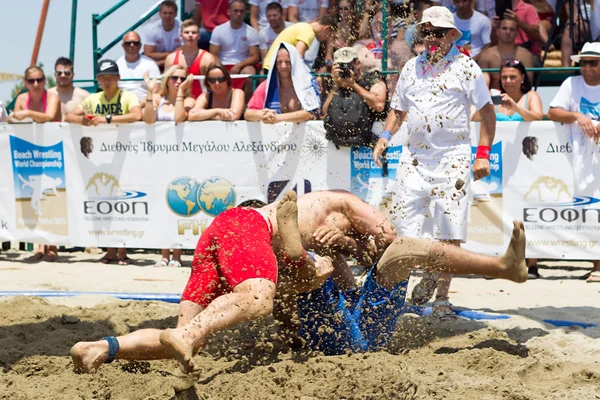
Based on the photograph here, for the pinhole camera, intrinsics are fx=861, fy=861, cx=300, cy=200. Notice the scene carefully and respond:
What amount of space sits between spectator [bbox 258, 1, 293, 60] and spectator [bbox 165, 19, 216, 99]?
0.62 metres

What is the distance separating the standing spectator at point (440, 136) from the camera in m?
6.02

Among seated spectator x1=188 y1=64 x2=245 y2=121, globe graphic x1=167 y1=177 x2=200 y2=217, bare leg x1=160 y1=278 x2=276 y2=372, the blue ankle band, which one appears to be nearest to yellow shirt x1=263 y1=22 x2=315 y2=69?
seated spectator x1=188 y1=64 x2=245 y2=121

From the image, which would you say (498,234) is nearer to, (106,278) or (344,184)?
(344,184)

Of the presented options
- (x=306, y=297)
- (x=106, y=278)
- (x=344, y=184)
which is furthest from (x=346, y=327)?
(x=106, y=278)

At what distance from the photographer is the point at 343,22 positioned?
353 inches

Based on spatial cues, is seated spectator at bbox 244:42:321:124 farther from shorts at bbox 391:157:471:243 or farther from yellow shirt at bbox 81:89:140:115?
shorts at bbox 391:157:471:243

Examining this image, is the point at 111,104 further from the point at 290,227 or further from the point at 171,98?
the point at 290,227

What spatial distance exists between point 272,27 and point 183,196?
2205mm

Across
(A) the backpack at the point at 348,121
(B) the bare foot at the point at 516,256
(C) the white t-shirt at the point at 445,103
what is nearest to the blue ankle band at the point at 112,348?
(B) the bare foot at the point at 516,256

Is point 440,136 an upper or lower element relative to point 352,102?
lower

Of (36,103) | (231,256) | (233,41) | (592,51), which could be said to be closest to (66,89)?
(36,103)

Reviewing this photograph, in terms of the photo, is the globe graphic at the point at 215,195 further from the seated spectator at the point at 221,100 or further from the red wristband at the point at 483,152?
the red wristband at the point at 483,152

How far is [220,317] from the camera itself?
3961mm

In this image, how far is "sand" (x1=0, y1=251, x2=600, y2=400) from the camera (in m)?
4.18
